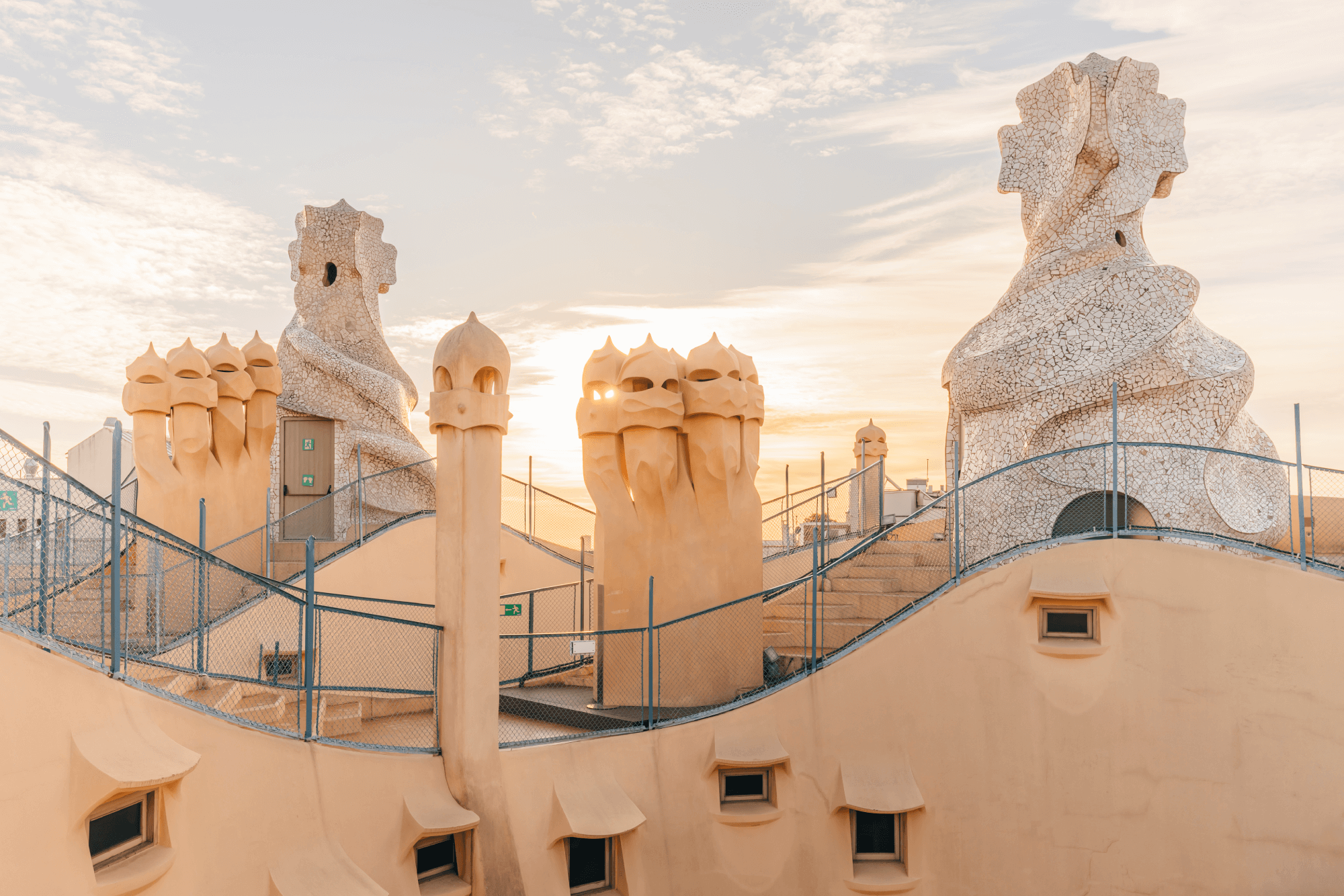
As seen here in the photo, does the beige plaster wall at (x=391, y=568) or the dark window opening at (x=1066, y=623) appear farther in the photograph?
the beige plaster wall at (x=391, y=568)

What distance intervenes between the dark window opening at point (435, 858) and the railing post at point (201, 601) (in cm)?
246

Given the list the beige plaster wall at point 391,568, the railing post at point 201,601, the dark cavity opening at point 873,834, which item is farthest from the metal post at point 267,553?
the dark cavity opening at point 873,834

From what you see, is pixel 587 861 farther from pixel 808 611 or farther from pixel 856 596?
pixel 856 596

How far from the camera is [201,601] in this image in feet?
29.5

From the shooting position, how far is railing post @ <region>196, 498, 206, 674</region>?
8.37 meters

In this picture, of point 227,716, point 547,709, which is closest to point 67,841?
point 227,716

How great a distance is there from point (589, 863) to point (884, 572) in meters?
5.96

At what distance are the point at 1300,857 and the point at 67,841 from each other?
10533mm

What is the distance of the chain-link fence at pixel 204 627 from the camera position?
678 cm

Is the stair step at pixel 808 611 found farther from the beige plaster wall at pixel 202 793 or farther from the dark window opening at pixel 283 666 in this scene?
the dark window opening at pixel 283 666

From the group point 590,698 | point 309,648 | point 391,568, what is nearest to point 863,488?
point 590,698

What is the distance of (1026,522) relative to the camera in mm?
13852

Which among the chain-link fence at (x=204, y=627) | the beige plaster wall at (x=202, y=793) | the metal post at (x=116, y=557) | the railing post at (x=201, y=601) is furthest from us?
the railing post at (x=201, y=601)

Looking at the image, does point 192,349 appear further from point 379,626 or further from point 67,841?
point 67,841
